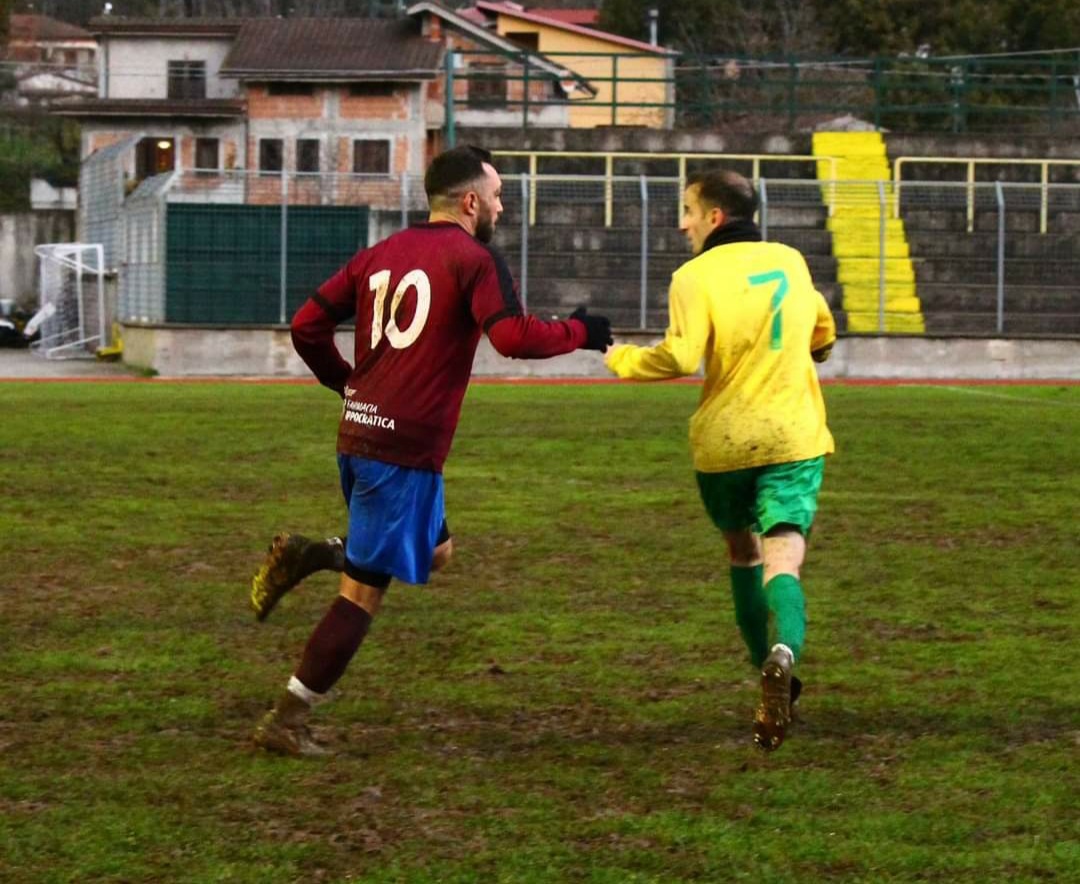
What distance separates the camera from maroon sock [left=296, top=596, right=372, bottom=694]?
626 centimetres

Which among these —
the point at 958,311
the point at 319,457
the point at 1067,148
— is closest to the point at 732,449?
the point at 319,457

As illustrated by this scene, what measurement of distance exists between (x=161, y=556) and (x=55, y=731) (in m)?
4.20

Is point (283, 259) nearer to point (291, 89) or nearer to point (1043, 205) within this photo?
point (1043, 205)

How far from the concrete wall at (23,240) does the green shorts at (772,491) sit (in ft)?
175

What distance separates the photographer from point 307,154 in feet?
197

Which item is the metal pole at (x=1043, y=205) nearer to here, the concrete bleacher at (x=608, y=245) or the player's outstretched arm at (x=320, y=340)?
the concrete bleacher at (x=608, y=245)

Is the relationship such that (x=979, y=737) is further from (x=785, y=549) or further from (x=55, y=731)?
(x=55, y=731)

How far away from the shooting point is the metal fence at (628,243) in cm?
3188

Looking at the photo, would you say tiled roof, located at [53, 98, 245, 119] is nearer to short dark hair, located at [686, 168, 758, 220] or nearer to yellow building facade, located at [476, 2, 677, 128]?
yellow building facade, located at [476, 2, 677, 128]

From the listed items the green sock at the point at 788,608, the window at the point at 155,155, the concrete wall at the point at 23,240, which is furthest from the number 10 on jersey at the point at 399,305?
the window at the point at 155,155

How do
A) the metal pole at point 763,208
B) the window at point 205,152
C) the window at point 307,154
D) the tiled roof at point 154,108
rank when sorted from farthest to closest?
the window at point 205,152, the window at point 307,154, the tiled roof at point 154,108, the metal pole at point 763,208

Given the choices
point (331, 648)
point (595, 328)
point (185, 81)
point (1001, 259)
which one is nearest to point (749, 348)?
point (595, 328)

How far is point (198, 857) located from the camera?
5.13m

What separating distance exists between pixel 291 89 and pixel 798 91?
14516 mm
